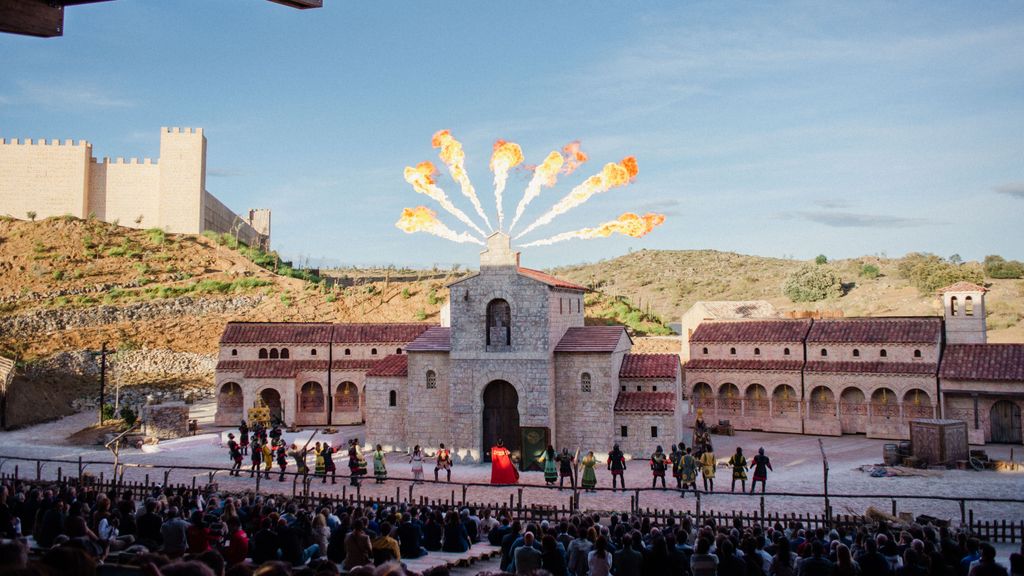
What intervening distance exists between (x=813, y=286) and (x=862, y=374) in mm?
46119

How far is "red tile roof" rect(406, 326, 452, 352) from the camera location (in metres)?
33.1

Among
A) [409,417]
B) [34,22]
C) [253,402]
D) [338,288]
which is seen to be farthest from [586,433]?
[338,288]

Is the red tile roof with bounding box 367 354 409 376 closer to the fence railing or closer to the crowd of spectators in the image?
the fence railing

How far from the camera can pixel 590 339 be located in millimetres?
32844

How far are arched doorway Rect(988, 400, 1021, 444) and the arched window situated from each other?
22.1 metres

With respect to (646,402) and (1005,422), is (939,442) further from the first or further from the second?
(646,402)

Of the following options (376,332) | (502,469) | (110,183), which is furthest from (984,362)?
(110,183)

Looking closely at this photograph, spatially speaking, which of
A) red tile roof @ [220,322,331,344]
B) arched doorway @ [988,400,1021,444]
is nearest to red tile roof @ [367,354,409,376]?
red tile roof @ [220,322,331,344]

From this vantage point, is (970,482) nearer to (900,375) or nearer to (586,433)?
(900,375)

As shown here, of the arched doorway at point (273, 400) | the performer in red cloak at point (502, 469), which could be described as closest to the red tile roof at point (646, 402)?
the performer in red cloak at point (502, 469)

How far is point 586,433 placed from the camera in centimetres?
3173

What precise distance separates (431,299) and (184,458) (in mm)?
34673

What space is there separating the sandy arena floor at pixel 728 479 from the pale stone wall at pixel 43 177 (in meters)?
43.8

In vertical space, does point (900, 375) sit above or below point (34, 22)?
below
